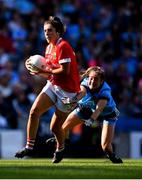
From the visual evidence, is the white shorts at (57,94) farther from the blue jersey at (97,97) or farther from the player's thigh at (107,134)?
the player's thigh at (107,134)

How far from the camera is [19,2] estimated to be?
23703 mm

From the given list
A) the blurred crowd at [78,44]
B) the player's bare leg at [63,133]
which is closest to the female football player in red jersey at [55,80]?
the player's bare leg at [63,133]

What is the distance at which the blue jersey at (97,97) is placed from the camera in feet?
47.4

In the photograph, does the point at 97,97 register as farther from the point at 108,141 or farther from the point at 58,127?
the point at 58,127

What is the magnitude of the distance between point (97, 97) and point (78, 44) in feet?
28.8

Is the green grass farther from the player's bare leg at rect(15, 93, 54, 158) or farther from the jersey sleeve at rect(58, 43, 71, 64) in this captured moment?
the jersey sleeve at rect(58, 43, 71, 64)

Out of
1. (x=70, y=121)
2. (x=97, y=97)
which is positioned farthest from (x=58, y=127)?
(x=97, y=97)

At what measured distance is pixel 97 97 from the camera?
1445 centimetres

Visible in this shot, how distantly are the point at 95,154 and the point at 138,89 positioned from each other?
290 centimetres

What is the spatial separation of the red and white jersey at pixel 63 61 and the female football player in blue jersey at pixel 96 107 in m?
0.46

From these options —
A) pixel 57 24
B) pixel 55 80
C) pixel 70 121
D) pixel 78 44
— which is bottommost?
pixel 70 121

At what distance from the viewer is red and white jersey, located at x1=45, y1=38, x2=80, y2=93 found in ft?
44.4

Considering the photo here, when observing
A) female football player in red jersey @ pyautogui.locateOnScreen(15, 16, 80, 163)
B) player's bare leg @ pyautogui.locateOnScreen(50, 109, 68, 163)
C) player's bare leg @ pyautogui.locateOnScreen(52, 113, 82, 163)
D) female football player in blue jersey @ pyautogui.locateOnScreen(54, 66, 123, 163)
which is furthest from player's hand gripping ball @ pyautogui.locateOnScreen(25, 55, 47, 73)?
player's bare leg @ pyautogui.locateOnScreen(52, 113, 82, 163)

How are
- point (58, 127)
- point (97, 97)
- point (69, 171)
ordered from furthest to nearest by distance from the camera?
point (97, 97) < point (58, 127) < point (69, 171)
